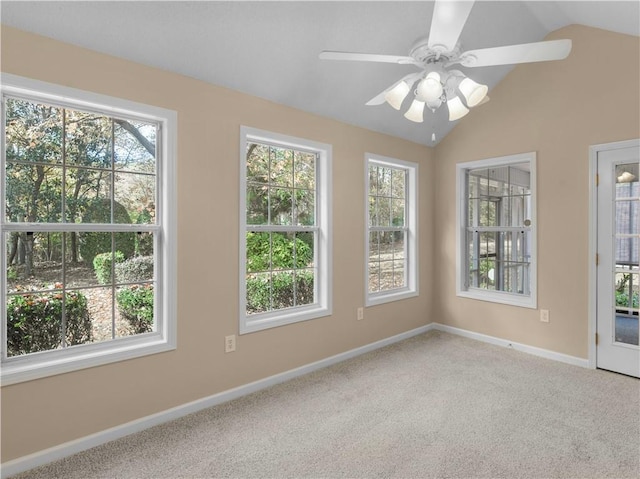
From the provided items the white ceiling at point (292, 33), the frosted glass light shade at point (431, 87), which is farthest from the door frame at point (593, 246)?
the frosted glass light shade at point (431, 87)

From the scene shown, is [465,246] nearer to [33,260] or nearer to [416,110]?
[416,110]

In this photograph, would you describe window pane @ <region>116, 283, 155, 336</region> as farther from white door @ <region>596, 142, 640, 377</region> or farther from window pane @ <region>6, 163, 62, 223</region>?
white door @ <region>596, 142, 640, 377</region>

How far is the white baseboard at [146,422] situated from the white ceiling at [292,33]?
2276 mm

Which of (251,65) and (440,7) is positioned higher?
(251,65)

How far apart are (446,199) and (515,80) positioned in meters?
1.42

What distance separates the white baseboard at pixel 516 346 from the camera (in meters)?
3.39

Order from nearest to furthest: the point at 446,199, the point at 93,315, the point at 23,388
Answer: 1. the point at 23,388
2. the point at 93,315
3. the point at 446,199

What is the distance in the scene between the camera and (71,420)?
2057 mm

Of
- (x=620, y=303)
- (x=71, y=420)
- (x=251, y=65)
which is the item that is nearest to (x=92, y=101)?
(x=251, y=65)

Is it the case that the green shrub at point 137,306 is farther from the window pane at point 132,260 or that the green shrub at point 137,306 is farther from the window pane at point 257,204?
the window pane at point 257,204

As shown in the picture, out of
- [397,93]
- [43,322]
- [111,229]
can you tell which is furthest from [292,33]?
[43,322]

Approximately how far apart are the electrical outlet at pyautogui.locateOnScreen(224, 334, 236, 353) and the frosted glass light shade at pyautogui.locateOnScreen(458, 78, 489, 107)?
7.44ft

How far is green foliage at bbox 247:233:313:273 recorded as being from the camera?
117 inches

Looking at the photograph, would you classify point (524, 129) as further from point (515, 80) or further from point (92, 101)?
point (92, 101)
